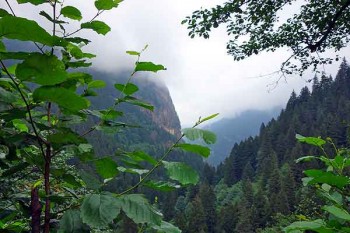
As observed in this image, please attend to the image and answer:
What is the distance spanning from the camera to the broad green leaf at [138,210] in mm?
1250

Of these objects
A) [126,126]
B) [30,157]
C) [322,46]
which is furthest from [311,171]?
[322,46]

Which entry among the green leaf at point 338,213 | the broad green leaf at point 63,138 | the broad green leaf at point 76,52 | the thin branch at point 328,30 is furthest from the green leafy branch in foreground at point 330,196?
the thin branch at point 328,30

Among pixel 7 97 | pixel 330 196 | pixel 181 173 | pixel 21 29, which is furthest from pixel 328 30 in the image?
pixel 21 29

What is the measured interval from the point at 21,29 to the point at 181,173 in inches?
31.0

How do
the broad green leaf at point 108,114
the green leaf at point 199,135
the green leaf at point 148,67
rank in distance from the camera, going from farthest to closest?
1. the broad green leaf at point 108,114
2. the green leaf at point 148,67
3. the green leaf at point 199,135

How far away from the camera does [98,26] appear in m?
1.60

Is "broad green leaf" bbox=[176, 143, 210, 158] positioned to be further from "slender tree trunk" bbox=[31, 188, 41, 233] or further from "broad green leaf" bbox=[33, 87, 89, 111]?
"slender tree trunk" bbox=[31, 188, 41, 233]

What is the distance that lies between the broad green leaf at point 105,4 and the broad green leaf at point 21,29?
1.85ft

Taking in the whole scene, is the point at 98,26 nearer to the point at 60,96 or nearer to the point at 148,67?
the point at 148,67

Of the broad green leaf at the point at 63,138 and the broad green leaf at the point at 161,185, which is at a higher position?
the broad green leaf at the point at 63,138

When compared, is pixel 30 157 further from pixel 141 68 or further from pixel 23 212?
pixel 141 68

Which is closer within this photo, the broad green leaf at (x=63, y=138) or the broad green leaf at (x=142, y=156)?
the broad green leaf at (x=63, y=138)

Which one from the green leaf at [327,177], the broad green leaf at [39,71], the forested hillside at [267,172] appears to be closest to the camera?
the broad green leaf at [39,71]

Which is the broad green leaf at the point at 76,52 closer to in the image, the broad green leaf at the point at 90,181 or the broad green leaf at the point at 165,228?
the broad green leaf at the point at 90,181
